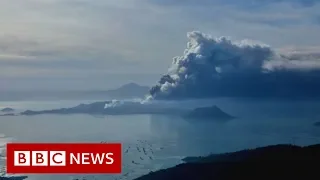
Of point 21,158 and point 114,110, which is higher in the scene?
point 114,110

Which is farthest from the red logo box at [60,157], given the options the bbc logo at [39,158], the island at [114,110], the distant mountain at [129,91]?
the distant mountain at [129,91]

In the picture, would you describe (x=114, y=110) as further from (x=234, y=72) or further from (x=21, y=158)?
(x=234, y=72)

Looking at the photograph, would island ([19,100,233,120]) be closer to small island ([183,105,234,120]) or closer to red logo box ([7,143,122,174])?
small island ([183,105,234,120])

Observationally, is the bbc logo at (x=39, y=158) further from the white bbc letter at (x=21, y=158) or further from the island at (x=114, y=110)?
the island at (x=114, y=110)

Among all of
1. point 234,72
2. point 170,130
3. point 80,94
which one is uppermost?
point 234,72

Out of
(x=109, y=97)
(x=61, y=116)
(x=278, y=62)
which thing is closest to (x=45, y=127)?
(x=61, y=116)

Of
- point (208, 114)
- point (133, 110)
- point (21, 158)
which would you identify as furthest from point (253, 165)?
point (21, 158)

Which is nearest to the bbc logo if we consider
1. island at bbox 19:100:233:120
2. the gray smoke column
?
island at bbox 19:100:233:120
